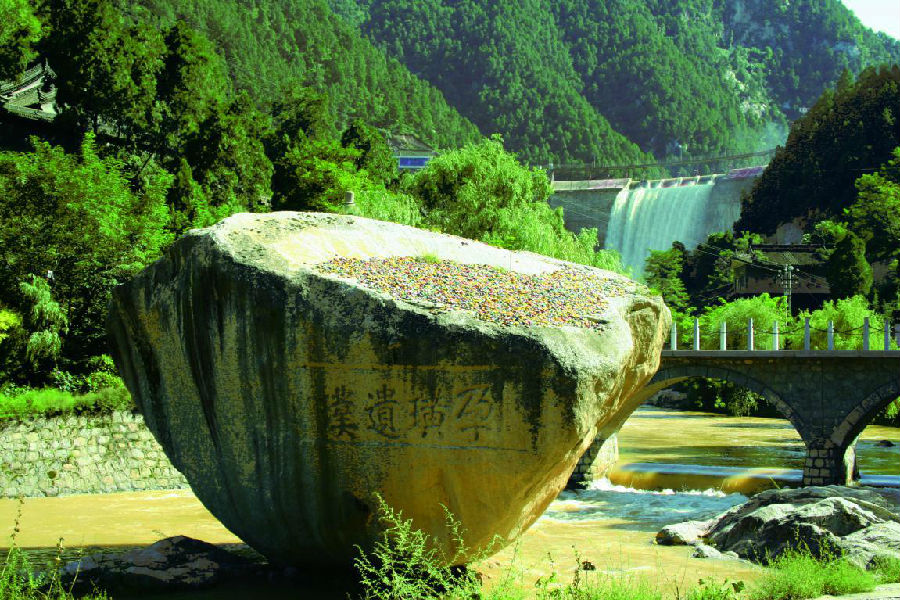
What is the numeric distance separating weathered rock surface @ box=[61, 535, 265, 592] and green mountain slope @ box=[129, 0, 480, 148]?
73.5 metres

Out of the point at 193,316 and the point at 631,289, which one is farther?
the point at 631,289

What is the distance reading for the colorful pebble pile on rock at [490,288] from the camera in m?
12.3

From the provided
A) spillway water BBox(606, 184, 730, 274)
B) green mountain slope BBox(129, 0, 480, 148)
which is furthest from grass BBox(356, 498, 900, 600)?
spillway water BBox(606, 184, 730, 274)

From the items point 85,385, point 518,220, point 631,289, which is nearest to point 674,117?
point 518,220

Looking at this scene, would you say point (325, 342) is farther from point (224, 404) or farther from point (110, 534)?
point (110, 534)

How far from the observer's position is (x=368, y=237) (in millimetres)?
14523

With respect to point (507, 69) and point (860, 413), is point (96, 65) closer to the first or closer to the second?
point (860, 413)

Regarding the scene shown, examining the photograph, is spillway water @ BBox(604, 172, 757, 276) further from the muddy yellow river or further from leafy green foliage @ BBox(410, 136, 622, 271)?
leafy green foliage @ BBox(410, 136, 622, 271)

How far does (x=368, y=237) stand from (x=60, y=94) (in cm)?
2794

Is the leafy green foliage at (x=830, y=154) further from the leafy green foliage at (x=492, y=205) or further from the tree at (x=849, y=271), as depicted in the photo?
the leafy green foliage at (x=492, y=205)

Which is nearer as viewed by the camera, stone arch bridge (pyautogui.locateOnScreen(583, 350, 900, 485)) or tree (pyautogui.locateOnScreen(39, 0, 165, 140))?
stone arch bridge (pyautogui.locateOnScreen(583, 350, 900, 485))

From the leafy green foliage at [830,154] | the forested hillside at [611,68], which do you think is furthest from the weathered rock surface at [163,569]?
the forested hillside at [611,68]

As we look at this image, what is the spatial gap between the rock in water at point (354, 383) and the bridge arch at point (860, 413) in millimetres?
22029

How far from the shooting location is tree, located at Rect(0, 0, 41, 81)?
35844 mm
